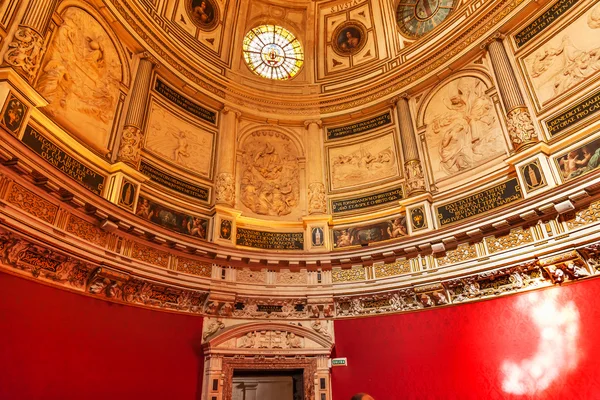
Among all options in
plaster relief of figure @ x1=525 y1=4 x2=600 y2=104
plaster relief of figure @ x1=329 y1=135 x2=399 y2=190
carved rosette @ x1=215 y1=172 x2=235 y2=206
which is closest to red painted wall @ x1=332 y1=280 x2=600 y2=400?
plaster relief of figure @ x1=329 y1=135 x2=399 y2=190

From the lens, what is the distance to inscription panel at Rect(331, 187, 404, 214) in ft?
37.7

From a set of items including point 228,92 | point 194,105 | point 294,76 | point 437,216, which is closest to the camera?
point 437,216

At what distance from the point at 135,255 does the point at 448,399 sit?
7.83 meters

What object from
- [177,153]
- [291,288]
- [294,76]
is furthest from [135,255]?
[294,76]

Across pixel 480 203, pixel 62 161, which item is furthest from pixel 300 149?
pixel 62 161

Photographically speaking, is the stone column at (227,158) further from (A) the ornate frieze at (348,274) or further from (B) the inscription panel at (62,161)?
(A) the ornate frieze at (348,274)

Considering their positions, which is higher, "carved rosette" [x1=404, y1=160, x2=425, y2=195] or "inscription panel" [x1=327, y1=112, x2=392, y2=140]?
"inscription panel" [x1=327, y1=112, x2=392, y2=140]

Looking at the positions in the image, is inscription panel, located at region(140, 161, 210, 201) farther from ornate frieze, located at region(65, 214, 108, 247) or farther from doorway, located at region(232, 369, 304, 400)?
doorway, located at region(232, 369, 304, 400)

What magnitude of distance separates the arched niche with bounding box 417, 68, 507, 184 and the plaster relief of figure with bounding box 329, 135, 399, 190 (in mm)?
1140

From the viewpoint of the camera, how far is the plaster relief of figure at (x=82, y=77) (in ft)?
27.1

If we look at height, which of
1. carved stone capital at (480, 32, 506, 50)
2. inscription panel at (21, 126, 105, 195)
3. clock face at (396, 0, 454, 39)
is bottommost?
inscription panel at (21, 126, 105, 195)

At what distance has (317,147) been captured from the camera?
518 inches

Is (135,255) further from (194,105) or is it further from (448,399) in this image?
(448,399)

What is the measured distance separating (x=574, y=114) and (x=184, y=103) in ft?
34.3
